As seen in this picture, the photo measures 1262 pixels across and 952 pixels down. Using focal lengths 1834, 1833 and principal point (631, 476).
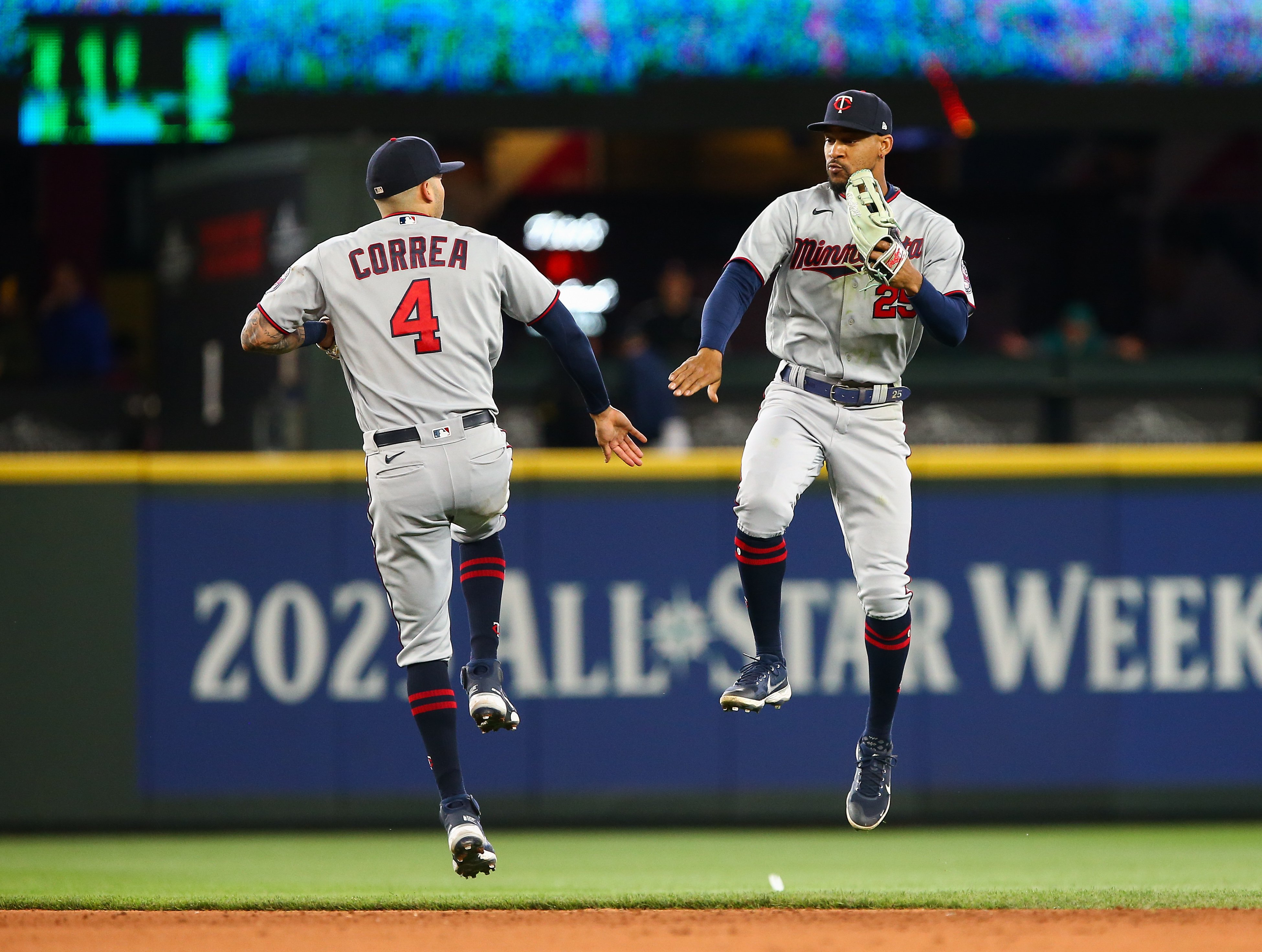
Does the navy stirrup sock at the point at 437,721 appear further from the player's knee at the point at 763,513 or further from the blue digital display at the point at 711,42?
the blue digital display at the point at 711,42

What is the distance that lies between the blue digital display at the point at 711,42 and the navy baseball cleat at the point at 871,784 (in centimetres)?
743

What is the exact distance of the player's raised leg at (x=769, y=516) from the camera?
554cm

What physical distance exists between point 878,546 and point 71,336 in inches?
312

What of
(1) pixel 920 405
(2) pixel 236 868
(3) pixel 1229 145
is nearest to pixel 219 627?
(2) pixel 236 868

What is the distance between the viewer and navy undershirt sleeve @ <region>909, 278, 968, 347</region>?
5059 millimetres

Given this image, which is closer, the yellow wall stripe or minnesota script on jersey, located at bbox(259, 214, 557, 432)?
minnesota script on jersey, located at bbox(259, 214, 557, 432)

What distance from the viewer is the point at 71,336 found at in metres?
12.1

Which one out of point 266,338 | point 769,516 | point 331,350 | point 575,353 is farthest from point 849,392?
point 266,338

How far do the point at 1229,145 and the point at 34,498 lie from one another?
36.5 feet

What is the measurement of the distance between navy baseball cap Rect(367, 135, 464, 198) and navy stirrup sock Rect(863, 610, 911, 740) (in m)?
1.96

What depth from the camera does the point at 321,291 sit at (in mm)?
5320

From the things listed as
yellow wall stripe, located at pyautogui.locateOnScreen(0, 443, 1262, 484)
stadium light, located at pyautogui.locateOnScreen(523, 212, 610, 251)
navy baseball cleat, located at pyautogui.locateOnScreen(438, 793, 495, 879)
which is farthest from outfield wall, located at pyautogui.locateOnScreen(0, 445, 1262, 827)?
stadium light, located at pyautogui.locateOnScreen(523, 212, 610, 251)

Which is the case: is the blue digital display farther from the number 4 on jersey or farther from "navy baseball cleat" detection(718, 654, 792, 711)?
"navy baseball cleat" detection(718, 654, 792, 711)

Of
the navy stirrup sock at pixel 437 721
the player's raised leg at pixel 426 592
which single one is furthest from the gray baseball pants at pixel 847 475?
the navy stirrup sock at pixel 437 721
